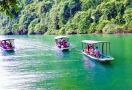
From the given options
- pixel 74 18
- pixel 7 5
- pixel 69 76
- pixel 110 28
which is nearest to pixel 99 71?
pixel 69 76

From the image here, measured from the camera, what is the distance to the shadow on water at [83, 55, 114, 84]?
59.9ft

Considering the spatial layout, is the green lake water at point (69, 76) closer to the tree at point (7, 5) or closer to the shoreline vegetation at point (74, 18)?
the tree at point (7, 5)

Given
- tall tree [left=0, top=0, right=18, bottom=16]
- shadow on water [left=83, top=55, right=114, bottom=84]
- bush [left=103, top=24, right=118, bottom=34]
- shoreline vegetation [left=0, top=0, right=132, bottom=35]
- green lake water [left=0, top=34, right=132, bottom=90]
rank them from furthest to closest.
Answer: shoreline vegetation [left=0, top=0, right=132, bottom=35] → bush [left=103, top=24, right=118, bottom=34] → shadow on water [left=83, top=55, right=114, bottom=84] → green lake water [left=0, top=34, right=132, bottom=90] → tall tree [left=0, top=0, right=18, bottom=16]

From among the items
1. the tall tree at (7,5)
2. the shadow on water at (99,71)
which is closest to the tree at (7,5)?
the tall tree at (7,5)

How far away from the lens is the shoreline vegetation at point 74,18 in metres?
72.6

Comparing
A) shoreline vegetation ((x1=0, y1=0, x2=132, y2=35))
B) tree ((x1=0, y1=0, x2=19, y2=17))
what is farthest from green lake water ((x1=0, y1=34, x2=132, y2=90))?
shoreline vegetation ((x1=0, y1=0, x2=132, y2=35))

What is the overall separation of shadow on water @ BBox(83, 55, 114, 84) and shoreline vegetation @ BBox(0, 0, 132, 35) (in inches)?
1829

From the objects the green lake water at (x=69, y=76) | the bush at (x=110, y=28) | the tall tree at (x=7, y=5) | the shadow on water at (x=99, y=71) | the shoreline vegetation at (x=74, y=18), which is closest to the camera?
the tall tree at (x=7, y=5)

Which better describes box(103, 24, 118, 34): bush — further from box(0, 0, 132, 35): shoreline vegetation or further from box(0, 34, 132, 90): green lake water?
box(0, 34, 132, 90): green lake water

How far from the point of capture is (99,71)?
21.0m

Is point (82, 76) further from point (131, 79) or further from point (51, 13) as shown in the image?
point (51, 13)

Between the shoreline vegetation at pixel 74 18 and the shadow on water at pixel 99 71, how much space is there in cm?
4646

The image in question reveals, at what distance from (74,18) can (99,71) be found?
67.4m

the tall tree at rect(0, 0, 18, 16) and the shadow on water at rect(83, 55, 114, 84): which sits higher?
the tall tree at rect(0, 0, 18, 16)
